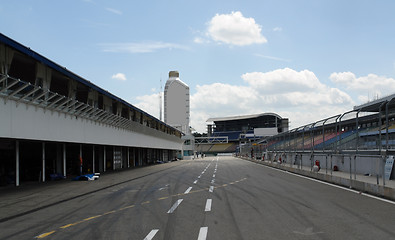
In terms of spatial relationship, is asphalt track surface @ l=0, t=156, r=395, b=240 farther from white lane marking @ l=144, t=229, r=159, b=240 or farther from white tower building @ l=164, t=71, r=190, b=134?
white tower building @ l=164, t=71, r=190, b=134

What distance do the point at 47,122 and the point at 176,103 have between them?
10256 centimetres

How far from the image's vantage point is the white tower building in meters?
120

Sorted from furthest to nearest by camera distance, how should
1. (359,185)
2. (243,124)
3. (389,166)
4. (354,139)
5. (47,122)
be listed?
(243,124), (47,122), (354,139), (389,166), (359,185)

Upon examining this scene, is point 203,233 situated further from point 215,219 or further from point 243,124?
point 243,124

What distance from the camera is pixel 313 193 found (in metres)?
13.0

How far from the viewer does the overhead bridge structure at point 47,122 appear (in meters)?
15.5

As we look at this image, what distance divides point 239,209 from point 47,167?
20191mm

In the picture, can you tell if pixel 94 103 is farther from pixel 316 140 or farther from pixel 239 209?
pixel 239 209

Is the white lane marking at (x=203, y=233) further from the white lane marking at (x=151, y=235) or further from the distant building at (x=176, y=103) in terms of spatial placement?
the distant building at (x=176, y=103)

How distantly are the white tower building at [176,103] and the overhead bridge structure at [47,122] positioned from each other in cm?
8000

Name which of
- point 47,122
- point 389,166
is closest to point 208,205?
point 389,166

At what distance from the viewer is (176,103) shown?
121 m

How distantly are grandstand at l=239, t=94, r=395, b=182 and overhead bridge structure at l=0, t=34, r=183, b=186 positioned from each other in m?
14.8

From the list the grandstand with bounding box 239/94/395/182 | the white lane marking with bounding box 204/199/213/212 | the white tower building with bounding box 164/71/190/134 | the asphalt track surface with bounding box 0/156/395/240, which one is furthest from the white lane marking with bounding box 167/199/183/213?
the white tower building with bounding box 164/71/190/134
